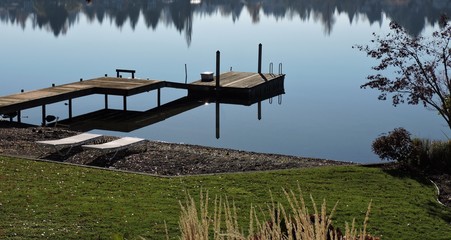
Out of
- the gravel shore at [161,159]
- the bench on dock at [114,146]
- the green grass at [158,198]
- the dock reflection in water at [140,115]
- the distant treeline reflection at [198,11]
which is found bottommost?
the dock reflection in water at [140,115]

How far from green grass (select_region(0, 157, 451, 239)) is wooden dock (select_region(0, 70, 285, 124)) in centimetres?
1334

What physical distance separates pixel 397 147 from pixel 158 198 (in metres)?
6.67

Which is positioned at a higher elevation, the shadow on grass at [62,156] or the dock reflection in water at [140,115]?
the shadow on grass at [62,156]

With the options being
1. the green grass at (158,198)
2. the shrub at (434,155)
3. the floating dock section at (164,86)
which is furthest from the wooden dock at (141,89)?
the shrub at (434,155)

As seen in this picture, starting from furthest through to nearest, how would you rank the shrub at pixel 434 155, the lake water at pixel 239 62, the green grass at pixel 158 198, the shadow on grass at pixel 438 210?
the lake water at pixel 239 62 → the shrub at pixel 434 155 → the shadow on grass at pixel 438 210 → the green grass at pixel 158 198

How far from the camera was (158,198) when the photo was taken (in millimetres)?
14227

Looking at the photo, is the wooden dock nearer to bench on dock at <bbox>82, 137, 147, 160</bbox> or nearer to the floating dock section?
the floating dock section

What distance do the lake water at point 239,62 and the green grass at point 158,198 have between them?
12.8 m

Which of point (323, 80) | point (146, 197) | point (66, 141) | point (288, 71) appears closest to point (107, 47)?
point (288, 71)

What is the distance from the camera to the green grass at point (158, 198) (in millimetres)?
12070

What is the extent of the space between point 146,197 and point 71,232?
9.27 ft

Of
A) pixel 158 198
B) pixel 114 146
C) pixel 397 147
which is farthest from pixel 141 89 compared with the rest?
pixel 158 198

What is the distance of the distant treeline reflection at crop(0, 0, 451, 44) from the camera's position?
111m

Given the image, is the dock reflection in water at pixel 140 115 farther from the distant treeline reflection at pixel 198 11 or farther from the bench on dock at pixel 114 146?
the distant treeline reflection at pixel 198 11
